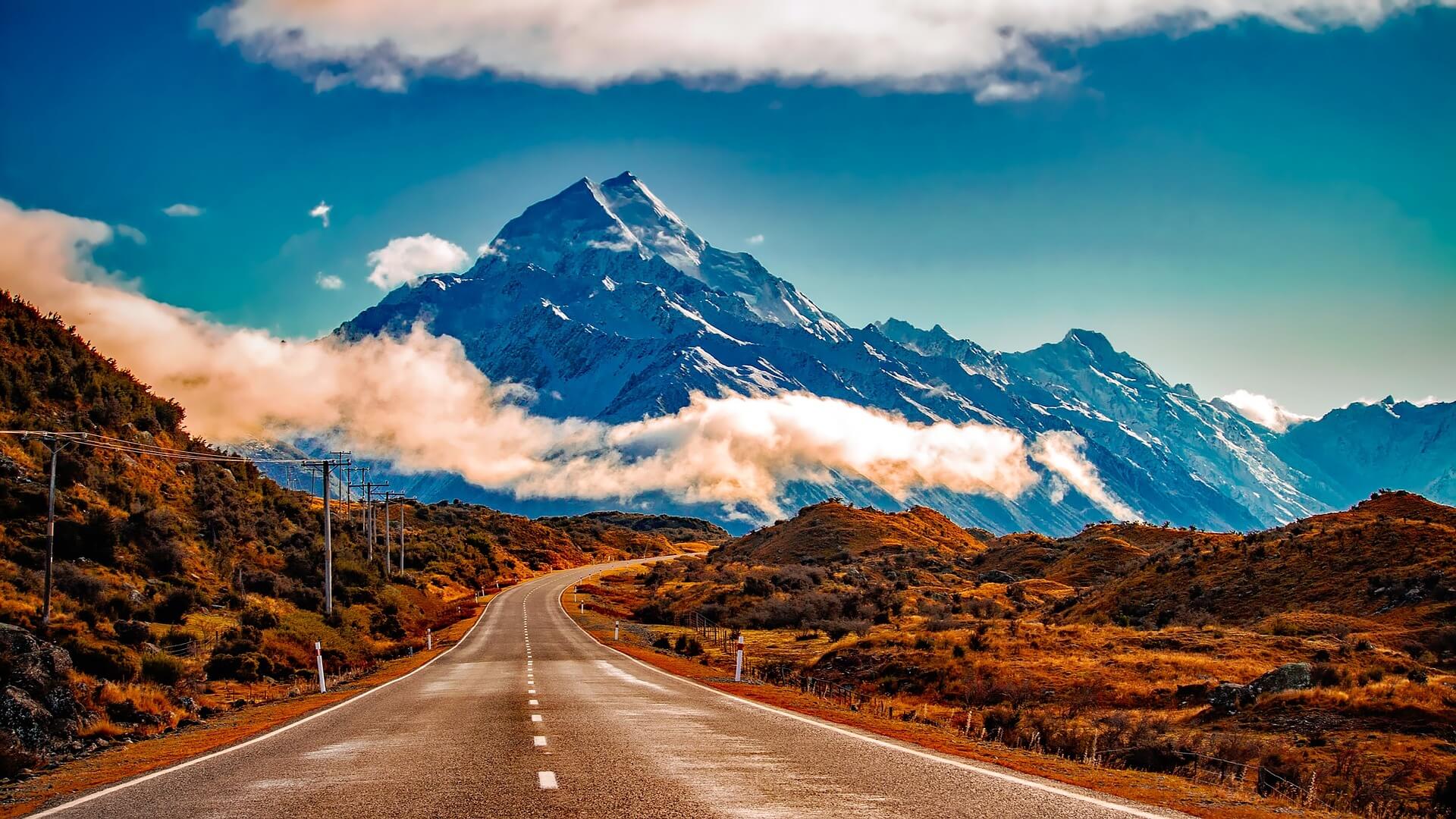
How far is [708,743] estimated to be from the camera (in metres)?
13.7

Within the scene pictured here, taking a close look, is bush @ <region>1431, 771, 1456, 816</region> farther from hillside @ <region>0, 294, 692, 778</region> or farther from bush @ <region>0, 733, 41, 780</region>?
hillside @ <region>0, 294, 692, 778</region>

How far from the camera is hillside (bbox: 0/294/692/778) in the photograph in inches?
901

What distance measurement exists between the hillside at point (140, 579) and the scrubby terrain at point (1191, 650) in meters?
17.4

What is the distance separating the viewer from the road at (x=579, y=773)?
9.10 m

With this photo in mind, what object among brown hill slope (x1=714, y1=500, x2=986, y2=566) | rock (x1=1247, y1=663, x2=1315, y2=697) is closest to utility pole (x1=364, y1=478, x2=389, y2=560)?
brown hill slope (x1=714, y1=500, x2=986, y2=566)

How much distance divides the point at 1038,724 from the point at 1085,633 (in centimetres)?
2007

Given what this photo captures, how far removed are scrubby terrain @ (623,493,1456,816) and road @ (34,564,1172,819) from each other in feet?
17.2

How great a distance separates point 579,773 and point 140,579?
39073mm

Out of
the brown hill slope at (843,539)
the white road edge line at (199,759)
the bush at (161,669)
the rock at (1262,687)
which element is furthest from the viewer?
the brown hill slope at (843,539)

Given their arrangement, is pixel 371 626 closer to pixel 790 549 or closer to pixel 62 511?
pixel 62 511

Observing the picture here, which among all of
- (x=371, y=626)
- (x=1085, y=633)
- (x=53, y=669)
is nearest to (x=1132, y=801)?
(x=53, y=669)

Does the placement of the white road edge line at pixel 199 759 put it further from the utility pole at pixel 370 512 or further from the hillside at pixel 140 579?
the utility pole at pixel 370 512

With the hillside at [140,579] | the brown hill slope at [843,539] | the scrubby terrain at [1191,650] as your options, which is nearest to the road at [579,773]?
the hillside at [140,579]

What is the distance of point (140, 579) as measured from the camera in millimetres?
42094
